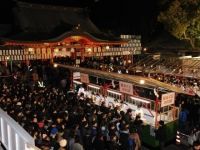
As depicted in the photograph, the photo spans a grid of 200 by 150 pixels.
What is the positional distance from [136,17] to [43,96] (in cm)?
3096

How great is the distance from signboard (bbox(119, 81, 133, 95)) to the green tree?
1466 centimetres

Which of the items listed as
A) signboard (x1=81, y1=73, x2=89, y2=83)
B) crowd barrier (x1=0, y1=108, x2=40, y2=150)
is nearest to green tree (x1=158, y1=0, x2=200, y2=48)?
signboard (x1=81, y1=73, x2=89, y2=83)

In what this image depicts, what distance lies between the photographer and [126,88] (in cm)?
1534

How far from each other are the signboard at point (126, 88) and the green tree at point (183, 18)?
1466 centimetres

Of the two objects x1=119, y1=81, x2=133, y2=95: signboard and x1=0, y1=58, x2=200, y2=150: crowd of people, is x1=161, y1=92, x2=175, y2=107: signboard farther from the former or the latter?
x1=119, y1=81, x2=133, y2=95: signboard

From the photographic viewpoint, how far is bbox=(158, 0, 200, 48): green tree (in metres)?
27.7

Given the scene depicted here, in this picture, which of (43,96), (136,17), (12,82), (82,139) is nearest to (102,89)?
(43,96)

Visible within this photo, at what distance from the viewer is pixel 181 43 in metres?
30.8

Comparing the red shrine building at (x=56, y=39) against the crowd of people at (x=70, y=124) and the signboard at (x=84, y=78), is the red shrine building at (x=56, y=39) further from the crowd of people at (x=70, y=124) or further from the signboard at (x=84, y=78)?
the crowd of people at (x=70, y=124)

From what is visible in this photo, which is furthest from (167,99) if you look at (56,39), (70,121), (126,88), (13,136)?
(56,39)

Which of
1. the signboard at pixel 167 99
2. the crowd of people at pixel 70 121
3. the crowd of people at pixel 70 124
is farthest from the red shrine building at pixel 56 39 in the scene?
the signboard at pixel 167 99

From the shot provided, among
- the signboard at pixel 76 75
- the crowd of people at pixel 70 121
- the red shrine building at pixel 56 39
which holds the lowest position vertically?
the crowd of people at pixel 70 121

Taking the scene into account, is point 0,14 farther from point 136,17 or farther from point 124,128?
point 124,128

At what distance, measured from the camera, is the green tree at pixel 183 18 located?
1089 inches
